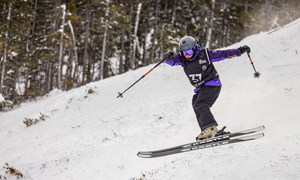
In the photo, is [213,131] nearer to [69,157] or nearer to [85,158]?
[85,158]

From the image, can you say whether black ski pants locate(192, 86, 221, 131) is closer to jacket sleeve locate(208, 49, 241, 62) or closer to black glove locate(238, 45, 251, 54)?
jacket sleeve locate(208, 49, 241, 62)

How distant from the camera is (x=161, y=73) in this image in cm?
1281

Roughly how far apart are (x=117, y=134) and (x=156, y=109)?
6.35 ft

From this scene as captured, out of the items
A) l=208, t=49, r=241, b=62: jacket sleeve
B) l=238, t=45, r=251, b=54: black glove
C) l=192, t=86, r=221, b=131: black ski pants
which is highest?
l=238, t=45, r=251, b=54: black glove

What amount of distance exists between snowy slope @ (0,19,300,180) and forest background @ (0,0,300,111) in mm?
9377

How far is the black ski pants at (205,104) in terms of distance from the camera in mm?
4078

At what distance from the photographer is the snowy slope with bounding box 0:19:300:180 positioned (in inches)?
154

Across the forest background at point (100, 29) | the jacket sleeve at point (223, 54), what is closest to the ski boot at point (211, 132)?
the jacket sleeve at point (223, 54)

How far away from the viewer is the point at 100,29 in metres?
20.5

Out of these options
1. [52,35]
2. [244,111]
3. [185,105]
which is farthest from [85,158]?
[52,35]

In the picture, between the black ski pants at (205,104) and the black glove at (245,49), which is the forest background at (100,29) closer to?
the black glove at (245,49)

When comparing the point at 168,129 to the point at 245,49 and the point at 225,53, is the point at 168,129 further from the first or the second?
the point at 245,49

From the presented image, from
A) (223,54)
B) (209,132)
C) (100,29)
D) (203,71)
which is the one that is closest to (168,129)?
(209,132)

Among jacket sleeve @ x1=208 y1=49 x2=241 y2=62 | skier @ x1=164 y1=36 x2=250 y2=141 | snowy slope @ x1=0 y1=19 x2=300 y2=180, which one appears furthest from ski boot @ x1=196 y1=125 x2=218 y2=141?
jacket sleeve @ x1=208 y1=49 x2=241 y2=62
